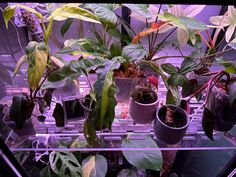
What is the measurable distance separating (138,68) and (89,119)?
0.99 feet

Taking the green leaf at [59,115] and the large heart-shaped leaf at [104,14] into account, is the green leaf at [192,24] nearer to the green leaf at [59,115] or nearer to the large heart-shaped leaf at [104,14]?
the large heart-shaped leaf at [104,14]

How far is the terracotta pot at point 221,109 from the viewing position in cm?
71

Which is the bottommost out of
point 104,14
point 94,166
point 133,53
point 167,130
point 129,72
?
point 94,166

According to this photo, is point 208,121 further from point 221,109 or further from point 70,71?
point 70,71

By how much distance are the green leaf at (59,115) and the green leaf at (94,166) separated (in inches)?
8.7

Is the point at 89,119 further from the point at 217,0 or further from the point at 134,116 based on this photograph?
the point at 217,0

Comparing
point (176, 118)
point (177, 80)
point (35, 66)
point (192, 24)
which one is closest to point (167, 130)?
point (176, 118)

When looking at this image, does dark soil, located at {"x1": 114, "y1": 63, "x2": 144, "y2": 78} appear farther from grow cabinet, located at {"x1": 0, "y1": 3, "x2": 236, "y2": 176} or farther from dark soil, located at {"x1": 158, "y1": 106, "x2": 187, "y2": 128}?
dark soil, located at {"x1": 158, "y1": 106, "x2": 187, "y2": 128}

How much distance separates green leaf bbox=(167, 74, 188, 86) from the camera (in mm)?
739

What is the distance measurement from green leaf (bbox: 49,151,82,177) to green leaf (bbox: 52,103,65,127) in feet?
0.59

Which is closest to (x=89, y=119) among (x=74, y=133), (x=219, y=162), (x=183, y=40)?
(x=74, y=133)

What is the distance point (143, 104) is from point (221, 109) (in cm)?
24

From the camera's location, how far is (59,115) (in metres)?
0.73

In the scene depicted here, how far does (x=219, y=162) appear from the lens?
3.20 feet
